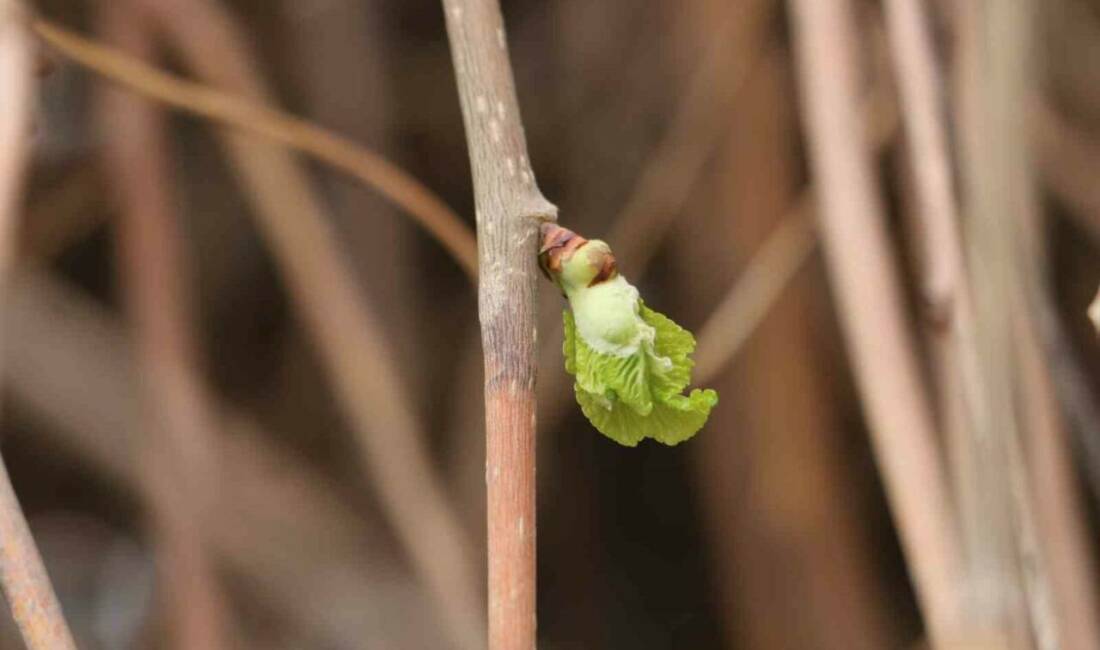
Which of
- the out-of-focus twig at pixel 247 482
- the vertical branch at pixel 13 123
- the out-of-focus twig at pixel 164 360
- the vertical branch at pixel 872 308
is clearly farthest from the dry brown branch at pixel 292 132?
the out-of-focus twig at pixel 247 482

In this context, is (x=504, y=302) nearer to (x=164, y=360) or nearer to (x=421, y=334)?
(x=164, y=360)

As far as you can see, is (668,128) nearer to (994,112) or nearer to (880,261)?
(880,261)

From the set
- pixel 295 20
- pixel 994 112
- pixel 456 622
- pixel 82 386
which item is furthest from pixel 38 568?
pixel 295 20

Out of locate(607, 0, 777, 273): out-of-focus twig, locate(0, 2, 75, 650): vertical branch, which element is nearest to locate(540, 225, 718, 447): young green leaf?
locate(0, 2, 75, 650): vertical branch

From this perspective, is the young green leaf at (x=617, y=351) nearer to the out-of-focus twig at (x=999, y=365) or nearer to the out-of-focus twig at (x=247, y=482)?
the out-of-focus twig at (x=999, y=365)

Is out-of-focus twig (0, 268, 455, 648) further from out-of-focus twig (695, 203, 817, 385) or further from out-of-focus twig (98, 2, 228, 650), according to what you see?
out-of-focus twig (695, 203, 817, 385)

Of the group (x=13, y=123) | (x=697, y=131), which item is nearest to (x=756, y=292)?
(x=697, y=131)
